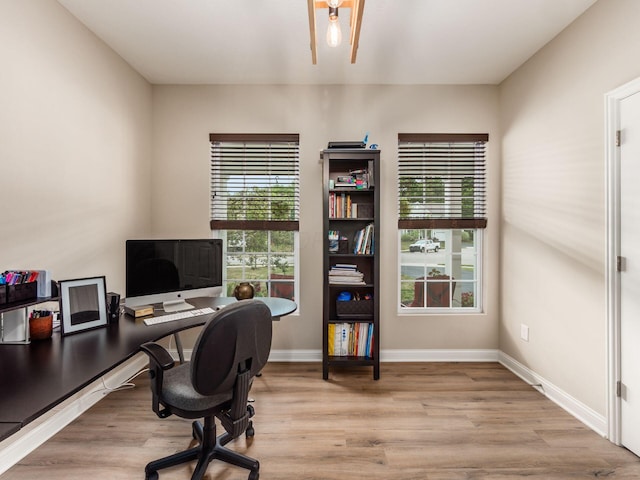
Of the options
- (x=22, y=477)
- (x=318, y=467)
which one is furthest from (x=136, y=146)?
(x=318, y=467)

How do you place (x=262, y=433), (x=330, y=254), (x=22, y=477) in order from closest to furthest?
(x=22, y=477) < (x=262, y=433) < (x=330, y=254)

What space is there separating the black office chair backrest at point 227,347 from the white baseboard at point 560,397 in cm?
228

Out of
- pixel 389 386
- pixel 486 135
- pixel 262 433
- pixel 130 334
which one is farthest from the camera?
pixel 486 135

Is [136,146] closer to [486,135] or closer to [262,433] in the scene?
[262,433]

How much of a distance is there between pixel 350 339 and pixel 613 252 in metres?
1.99

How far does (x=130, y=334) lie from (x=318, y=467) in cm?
129

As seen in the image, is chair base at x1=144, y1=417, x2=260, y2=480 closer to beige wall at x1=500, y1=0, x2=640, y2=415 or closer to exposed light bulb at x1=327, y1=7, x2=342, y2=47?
exposed light bulb at x1=327, y1=7, x2=342, y2=47

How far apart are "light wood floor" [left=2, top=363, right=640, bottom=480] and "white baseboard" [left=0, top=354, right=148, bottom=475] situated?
5 centimetres

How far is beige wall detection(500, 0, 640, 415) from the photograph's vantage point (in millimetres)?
2059

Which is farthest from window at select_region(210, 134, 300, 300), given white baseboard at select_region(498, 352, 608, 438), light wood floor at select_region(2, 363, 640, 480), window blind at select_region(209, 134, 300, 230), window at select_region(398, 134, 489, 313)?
white baseboard at select_region(498, 352, 608, 438)

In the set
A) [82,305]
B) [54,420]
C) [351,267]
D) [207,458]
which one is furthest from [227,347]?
[351,267]

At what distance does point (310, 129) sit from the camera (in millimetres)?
3145

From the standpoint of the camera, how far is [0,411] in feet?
3.30

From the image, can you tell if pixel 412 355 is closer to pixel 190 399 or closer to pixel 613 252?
pixel 613 252
